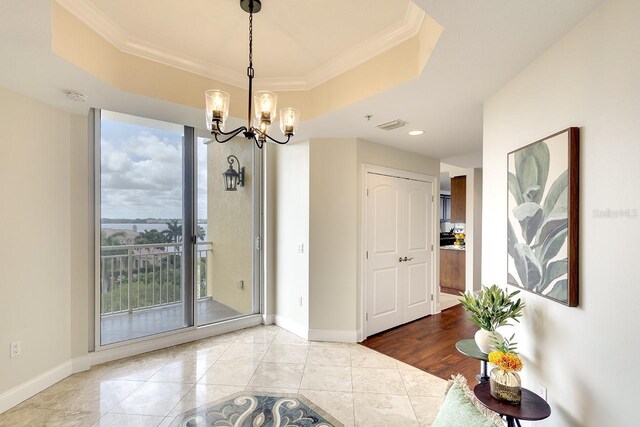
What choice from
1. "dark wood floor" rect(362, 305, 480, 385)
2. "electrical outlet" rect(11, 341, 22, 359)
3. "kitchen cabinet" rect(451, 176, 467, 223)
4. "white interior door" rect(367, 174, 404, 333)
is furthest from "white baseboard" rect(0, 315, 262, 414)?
"kitchen cabinet" rect(451, 176, 467, 223)

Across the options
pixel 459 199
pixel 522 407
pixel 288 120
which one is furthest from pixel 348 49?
pixel 459 199

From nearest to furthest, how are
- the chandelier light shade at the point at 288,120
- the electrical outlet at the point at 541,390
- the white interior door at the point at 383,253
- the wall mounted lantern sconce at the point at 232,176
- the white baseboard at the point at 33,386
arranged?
the electrical outlet at the point at 541,390 < the chandelier light shade at the point at 288,120 < the white baseboard at the point at 33,386 < the white interior door at the point at 383,253 < the wall mounted lantern sconce at the point at 232,176

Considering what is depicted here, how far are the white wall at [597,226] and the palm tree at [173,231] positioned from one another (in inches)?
133

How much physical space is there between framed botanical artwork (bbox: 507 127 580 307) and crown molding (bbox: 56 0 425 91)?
3.64 ft

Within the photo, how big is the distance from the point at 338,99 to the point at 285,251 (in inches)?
82.8

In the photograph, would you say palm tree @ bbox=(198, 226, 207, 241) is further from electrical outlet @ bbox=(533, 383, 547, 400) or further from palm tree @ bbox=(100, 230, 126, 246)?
electrical outlet @ bbox=(533, 383, 547, 400)

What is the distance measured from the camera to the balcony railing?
3135 millimetres

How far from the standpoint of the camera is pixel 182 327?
350 centimetres

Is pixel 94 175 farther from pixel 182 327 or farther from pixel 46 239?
pixel 182 327

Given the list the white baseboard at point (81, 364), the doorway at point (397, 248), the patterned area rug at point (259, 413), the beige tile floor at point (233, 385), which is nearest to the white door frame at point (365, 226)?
the doorway at point (397, 248)

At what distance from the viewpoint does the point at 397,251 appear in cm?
403

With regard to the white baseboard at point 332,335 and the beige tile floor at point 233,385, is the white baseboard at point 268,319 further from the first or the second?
the white baseboard at point 332,335

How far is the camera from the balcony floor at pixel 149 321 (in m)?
3.15

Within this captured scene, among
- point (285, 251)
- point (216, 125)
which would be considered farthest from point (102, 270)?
point (216, 125)
